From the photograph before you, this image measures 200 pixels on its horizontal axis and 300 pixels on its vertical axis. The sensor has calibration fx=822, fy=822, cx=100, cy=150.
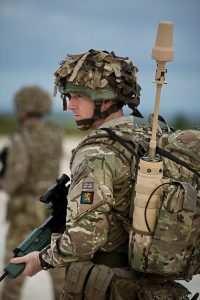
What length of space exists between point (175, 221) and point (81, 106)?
0.91 metres

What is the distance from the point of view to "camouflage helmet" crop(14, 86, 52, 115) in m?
8.45

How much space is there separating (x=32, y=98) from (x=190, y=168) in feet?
13.7

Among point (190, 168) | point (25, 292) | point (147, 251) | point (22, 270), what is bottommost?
point (25, 292)

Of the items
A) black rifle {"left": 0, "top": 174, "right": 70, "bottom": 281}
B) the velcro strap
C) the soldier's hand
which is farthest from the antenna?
the soldier's hand

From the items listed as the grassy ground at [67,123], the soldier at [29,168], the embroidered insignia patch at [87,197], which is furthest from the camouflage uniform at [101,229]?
the grassy ground at [67,123]

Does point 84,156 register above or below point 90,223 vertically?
above

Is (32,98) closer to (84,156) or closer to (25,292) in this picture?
(25,292)

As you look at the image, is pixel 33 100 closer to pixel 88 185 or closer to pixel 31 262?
pixel 31 262

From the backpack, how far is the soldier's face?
0.21m

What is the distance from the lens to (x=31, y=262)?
15.8 feet

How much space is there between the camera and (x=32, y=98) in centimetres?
852

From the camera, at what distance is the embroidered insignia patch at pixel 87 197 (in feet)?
14.6

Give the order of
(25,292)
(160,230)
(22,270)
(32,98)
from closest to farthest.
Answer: (160,230), (22,270), (32,98), (25,292)

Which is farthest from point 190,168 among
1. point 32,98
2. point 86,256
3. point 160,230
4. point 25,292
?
point 25,292
